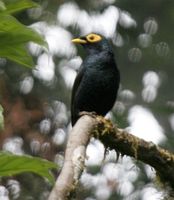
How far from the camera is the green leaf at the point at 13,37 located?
59.5 inches

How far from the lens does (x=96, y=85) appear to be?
5137mm

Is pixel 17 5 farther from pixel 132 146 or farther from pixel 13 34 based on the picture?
pixel 132 146

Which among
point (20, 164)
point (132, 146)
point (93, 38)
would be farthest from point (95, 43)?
point (20, 164)

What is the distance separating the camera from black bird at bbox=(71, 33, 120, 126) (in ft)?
16.8

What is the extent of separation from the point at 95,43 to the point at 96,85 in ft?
2.30

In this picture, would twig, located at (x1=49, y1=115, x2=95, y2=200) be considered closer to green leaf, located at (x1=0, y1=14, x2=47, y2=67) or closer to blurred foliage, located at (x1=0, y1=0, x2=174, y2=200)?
green leaf, located at (x1=0, y1=14, x2=47, y2=67)

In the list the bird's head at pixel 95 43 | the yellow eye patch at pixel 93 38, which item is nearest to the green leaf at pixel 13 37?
the bird's head at pixel 95 43

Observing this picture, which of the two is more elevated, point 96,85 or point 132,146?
point 132,146

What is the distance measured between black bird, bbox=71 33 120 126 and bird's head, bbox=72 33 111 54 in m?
0.16

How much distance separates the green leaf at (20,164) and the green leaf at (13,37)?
0.27 meters

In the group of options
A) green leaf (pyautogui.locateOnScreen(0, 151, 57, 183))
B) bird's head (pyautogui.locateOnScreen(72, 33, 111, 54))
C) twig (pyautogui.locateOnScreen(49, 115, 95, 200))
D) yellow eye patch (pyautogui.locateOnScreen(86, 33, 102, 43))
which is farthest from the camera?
yellow eye patch (pyautogui.locateOnScreen(86, 33, 102, 43))

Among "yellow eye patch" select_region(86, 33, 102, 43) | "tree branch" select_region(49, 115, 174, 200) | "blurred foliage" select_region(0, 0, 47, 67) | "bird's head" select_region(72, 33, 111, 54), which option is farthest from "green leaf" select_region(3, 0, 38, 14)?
"yellow eye patch" select_region(86, 33, 102, 43)

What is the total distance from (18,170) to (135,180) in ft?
18.1

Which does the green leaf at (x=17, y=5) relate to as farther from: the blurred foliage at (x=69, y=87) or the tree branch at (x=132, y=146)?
the blurred foliage at (x=69, y=87)
